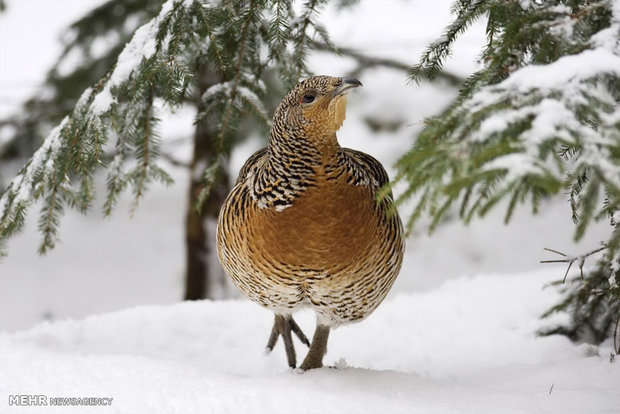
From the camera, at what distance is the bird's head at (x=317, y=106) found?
303 centimetres

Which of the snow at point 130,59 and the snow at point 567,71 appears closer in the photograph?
the snow at point 567,71

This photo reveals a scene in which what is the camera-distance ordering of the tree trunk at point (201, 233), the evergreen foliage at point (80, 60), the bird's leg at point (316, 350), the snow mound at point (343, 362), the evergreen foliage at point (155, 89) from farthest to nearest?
the tree trunk at point (201, 233), the evergreen foliage at point (80, 60), the bird's leg at point (316, 350), the evergreen foliage at point (155, 89), the snow mound at point (343, 362)

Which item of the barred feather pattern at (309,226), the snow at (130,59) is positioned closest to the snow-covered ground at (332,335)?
the barred feather pattern at (309,226)

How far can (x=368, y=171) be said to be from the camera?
348 centimetres

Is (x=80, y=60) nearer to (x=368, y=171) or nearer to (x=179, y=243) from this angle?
(x=179, y=243)

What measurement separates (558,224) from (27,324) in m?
7.03

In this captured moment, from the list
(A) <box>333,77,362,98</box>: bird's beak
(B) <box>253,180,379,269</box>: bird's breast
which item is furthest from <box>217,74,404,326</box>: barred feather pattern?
(A) <box>333,77,362,98</box>: bird's beak

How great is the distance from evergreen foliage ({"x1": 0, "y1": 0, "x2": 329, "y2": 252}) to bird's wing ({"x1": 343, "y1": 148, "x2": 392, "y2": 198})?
0.61 metres

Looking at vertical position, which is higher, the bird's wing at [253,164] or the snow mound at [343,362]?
the bird's wing at [253,164]

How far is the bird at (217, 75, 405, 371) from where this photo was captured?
3.09 meters

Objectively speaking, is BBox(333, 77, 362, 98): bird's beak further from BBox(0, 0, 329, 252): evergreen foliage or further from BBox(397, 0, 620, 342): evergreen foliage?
BBox(397, 0, 620, 342): evergreen foliage

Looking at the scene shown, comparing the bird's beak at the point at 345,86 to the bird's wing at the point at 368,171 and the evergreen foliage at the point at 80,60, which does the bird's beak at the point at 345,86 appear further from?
the evergreen foliage at the point at 80,60

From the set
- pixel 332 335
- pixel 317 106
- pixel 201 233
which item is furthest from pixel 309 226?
pixel 201 233

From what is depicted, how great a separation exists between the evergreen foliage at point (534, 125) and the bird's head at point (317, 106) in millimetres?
723
